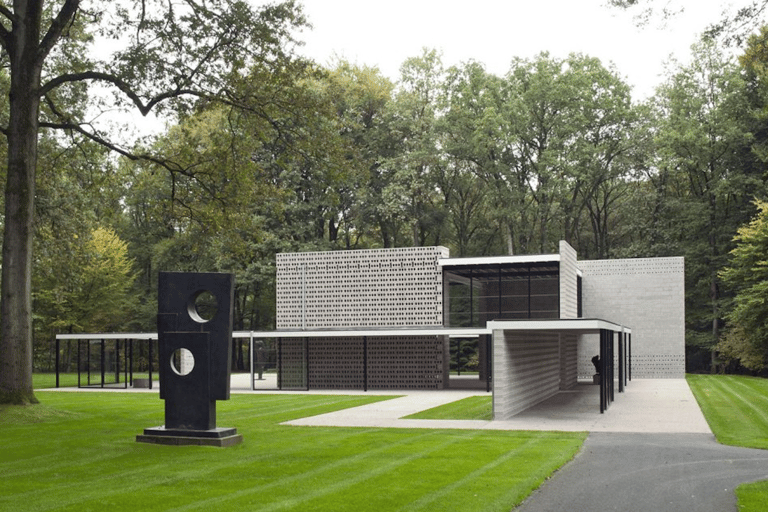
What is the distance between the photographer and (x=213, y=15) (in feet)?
60.0

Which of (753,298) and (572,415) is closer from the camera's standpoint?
(572,415)

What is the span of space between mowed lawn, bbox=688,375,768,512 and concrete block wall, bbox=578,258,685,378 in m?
4.59

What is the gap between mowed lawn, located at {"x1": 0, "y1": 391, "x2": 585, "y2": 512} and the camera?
338 inches

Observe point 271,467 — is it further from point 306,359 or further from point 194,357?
point 306,359

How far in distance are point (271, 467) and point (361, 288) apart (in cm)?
1864

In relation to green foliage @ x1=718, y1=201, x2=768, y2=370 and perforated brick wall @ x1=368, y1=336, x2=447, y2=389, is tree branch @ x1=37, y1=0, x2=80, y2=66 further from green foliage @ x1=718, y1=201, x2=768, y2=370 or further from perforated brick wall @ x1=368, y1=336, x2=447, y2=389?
green foliage @ x1=718, y1=201, x2=768, y2=370

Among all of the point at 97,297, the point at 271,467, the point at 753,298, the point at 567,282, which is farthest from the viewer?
the point at 97,297

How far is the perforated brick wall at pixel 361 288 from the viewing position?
28.5m

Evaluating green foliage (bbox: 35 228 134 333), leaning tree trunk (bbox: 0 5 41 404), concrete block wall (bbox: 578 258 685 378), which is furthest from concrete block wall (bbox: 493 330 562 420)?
green foliage (bbox: 35 228 134 333)

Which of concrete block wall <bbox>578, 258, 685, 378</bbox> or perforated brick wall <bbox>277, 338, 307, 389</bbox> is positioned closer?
perforated brick wall <bbox>277, 338, 307, 389</bbox>

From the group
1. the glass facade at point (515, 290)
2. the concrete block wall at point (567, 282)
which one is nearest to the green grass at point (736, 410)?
the concrete block wall at point (567, 282)

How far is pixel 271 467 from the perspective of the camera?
35.4ft

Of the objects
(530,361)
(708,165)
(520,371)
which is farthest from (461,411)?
(708,165)

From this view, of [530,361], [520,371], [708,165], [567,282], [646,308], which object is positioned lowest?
A: [520,371]
